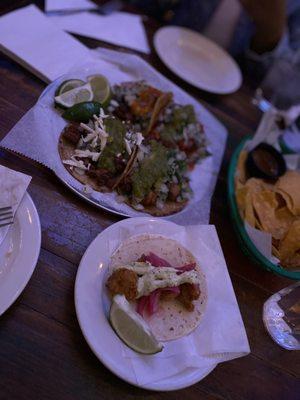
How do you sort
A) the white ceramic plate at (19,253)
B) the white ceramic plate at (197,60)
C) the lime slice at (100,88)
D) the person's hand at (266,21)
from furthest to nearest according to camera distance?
the person's hand at (266,21)
the white ceramic plate at (197,60)
the lime slice at (100,88)
the white ceramic plate at (19,253)

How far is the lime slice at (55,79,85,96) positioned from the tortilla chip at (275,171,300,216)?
1063 millimetres

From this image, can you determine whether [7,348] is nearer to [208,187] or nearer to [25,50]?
[208,187]

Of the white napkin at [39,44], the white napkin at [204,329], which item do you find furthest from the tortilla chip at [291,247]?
the white napkin at [39,44]

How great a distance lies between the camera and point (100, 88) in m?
1.77

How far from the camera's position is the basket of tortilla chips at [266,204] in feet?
5.03

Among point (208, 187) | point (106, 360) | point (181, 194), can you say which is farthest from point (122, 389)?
point (208, 187)

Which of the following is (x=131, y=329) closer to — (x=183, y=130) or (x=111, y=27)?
(x=183, y=130)

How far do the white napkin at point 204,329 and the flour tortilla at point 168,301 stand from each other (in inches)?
0.9

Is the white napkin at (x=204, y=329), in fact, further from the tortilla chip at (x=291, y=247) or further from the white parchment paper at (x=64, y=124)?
the tortilla chip at (x=291, y=247)

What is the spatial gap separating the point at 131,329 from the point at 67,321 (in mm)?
200

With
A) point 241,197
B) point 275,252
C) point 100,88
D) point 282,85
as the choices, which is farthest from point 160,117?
point 282,85

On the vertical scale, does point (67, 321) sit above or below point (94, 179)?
below

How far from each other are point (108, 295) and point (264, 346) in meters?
0.64

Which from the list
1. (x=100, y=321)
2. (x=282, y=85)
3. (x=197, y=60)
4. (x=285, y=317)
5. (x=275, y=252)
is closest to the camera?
(x=100, y=321)
